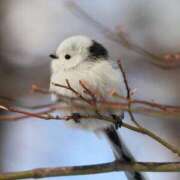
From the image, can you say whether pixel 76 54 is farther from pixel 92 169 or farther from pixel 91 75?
pixel 92 169

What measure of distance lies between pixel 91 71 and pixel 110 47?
1.41 meters

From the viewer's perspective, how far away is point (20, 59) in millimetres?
3066

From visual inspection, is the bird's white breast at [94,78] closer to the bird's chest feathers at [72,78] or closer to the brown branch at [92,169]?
the bird's chest feathers at [72,78]

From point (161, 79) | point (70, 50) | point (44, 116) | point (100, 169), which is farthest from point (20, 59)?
point (44, 116)

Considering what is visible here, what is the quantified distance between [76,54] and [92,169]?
0.37 metres

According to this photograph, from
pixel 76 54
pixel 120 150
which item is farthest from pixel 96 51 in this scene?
pixel 120 150

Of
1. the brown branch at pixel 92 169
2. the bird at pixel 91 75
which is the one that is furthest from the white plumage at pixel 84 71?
the brown branch at pixel 92 169

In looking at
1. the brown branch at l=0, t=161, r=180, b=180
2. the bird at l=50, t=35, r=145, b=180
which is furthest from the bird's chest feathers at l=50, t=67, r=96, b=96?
the brown branch at l=0, t=161, r=180, b=180

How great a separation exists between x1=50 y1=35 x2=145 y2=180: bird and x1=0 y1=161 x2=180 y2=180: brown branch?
6cm

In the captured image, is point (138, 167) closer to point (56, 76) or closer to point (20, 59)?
point (56, 76)

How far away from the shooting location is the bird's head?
1.78 metres

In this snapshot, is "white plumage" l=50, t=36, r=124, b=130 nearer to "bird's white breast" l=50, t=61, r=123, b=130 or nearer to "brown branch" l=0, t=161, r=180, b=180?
"bird's white breast" l=50, t=61, r=123, b=130

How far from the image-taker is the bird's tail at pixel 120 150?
1.70m

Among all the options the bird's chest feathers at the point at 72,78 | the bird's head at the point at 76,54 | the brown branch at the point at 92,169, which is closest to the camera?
the brown branch at the point at 92,169
